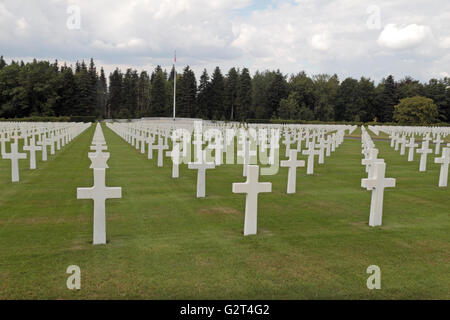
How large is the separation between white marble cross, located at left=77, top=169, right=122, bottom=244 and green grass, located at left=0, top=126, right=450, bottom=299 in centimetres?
19

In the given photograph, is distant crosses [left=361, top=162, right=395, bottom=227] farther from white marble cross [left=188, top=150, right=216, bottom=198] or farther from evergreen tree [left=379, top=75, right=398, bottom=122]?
evergreen tree [left=379, top=75, right=398, bottom=122]

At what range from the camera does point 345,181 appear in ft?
38.6

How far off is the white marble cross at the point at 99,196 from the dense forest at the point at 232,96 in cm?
7597

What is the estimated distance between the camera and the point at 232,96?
316 ft

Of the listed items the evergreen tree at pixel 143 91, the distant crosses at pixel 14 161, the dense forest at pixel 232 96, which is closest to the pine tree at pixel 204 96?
the dense forest at pixel 232 96

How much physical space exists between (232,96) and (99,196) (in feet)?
303

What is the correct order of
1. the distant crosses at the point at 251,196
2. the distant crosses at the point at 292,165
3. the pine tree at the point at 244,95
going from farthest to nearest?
the pine tree at the point at 244,95 < the distant crosses at the point at 292,165 < the distant crosses at the point at 251,196

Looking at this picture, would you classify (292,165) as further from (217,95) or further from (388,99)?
(217,95)

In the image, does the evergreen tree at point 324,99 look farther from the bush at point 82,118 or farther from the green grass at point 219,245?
the green grass at point 219,245

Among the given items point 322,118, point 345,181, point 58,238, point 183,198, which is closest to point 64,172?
point 183,198

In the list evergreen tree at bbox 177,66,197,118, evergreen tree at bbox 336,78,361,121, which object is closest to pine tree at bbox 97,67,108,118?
evergreen tree at bbox 177,66,197,118

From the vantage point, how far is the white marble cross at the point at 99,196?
5.48 m

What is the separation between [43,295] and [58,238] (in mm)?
1907

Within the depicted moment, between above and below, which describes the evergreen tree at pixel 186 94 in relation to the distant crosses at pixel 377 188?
above
